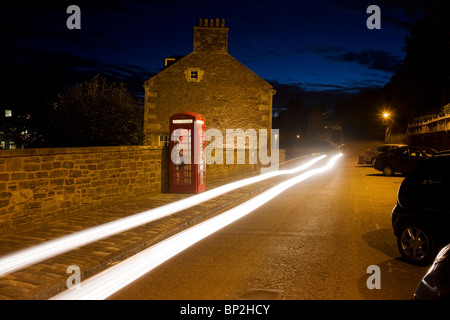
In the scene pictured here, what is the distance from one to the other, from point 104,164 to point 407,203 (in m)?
7.53

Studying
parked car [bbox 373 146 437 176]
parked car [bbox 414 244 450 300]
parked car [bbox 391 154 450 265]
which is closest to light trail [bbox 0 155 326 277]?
parked car [bbox 414 244 450 300]

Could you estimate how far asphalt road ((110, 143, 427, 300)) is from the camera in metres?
4.81

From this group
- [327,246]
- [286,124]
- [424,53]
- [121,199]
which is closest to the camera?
[327,246]

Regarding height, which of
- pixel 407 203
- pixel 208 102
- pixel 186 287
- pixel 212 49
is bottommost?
pixel 186 287

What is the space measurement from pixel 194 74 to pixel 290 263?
23627mm

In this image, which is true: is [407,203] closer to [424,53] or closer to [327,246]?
[327,246]

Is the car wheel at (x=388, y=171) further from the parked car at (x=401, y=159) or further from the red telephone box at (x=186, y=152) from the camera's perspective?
the red telephone box at (x=186, y=152)

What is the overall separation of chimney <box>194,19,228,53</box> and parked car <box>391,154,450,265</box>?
23.6 m

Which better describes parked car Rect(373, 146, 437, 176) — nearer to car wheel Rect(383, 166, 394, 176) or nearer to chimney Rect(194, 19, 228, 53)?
car wheel Rect(383, 166, 394, 176)

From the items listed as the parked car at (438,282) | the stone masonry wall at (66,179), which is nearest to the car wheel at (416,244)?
the parked car at (438,282)

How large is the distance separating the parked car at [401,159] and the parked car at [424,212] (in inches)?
566

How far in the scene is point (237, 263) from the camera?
6035 mm

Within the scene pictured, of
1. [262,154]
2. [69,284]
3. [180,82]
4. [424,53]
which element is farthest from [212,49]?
[424,53]

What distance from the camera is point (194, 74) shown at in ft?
92.1
